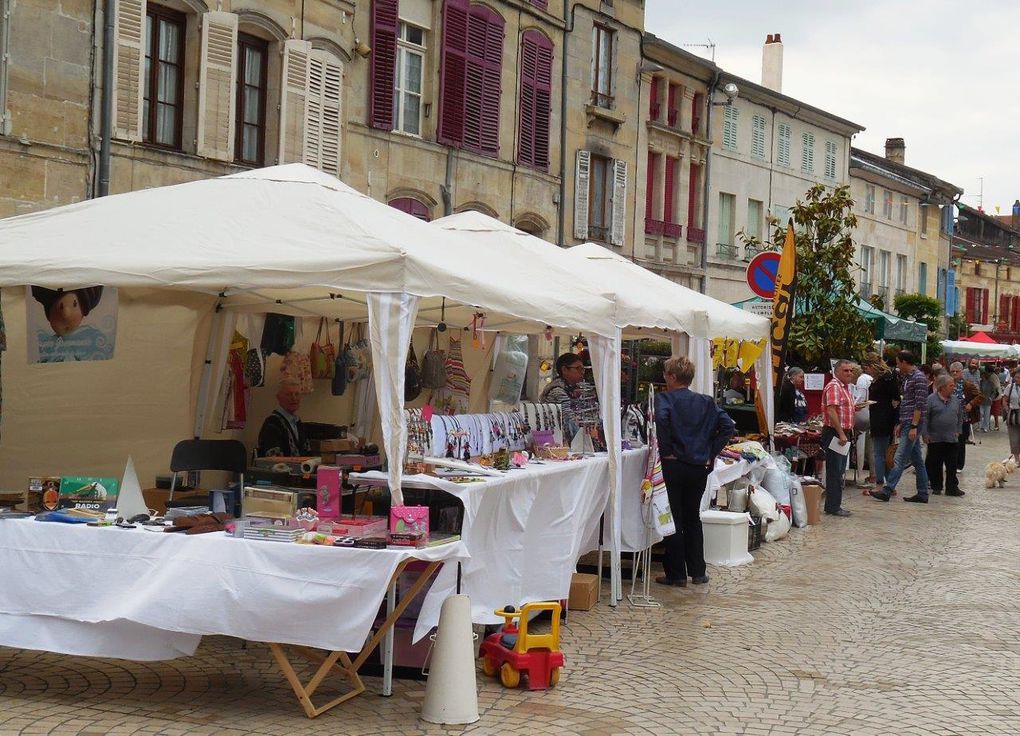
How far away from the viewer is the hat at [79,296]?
30.0ft

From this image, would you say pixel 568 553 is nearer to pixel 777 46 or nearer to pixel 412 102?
pixel 412 102

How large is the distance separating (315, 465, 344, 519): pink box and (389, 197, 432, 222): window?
1331cm

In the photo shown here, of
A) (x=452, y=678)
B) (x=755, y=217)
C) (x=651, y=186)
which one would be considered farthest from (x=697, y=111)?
(x=452, y=678)

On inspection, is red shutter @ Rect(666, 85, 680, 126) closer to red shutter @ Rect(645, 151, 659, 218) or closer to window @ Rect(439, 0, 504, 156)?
red shutter @ Rect(645, 151, 659, 218)

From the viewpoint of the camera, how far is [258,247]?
691 cm

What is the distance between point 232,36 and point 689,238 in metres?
16.7

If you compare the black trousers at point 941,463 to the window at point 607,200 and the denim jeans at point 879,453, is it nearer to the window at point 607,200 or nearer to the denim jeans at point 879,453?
the denim jeans at point 879,453

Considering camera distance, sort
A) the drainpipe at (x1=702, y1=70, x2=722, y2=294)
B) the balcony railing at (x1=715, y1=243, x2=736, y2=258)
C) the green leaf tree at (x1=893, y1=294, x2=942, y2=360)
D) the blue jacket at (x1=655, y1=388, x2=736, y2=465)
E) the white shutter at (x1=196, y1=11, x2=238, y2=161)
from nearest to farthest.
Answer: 1. the blue jacket at (x1=655, y1=388, x2=736, y2=465)
2. the white shutter at (x1=196, y1=11, x2=238, y2=161)
3. the drainpipe at (x1=702, y1=70, x2=722, y2=294)
4. the balcony railing at (x1=715, y1=243, x2=736, y2=258)
5. the green leaf tree at (x1=893, y1=294, x2=942, y2=360)

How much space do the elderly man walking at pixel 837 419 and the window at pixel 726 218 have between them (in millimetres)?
18526

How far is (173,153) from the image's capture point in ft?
52.4

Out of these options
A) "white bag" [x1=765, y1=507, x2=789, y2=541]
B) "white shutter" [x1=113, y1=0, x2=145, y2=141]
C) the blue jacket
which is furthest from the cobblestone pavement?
"white shutter" [x1=113, y1=0, x2=145, y2=141]

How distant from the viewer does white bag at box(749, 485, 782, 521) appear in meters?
12.5

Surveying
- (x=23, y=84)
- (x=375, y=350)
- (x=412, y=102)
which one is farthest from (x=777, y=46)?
(x=375, y=350)

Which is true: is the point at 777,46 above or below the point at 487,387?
above
